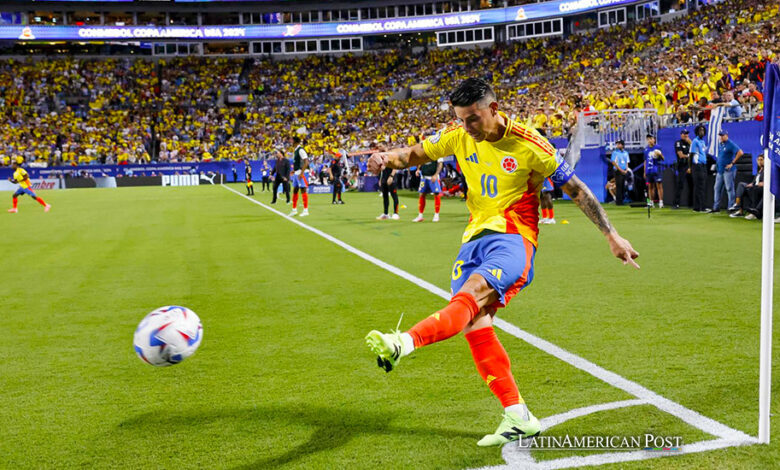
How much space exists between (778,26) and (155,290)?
1221 inches

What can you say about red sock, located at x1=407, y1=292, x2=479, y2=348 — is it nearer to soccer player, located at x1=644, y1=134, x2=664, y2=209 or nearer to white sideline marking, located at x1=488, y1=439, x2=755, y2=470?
white sideline marking, located at x1=488, y1=439, x2=755, y2=470

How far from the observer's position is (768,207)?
150 inches

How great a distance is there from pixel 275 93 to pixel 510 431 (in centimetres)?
6494

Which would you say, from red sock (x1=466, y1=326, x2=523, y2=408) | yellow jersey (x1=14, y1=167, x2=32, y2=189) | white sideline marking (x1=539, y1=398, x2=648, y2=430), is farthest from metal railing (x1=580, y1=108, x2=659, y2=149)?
red sock (x1=466, y1=326, x2=523, y2=408)

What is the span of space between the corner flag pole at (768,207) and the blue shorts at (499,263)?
1.23 meters

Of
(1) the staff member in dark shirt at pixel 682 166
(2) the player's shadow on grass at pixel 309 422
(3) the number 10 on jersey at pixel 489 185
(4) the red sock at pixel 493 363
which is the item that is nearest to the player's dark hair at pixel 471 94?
(3) the number 10 on jersey at pixel 489 185

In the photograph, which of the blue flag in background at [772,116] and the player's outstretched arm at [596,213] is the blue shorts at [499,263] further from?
the blue flag in background at [772,116]

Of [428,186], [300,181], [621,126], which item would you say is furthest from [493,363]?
[621,126]

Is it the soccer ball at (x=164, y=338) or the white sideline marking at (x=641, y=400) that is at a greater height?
the soccer ball at (x=164, y=338)

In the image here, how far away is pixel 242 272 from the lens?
10922 millimetres

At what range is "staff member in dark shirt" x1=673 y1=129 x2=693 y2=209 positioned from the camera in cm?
2008

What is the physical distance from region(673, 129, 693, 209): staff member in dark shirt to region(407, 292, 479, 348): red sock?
59.0ft

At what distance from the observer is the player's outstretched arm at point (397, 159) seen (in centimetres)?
431

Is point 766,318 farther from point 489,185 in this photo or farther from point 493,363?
point 489,185
